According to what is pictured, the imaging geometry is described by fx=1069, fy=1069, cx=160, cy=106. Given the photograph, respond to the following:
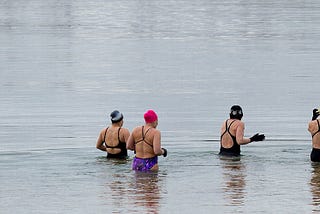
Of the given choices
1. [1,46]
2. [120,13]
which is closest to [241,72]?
[1,46]

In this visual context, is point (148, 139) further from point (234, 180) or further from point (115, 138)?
point (115, 138)

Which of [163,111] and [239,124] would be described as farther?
[163,111]

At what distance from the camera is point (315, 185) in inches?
990

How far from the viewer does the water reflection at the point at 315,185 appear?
22.7 metres

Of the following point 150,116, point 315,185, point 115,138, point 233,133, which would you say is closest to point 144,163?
point 150,116

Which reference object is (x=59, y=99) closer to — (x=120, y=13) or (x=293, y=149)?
(x=293, y=149)

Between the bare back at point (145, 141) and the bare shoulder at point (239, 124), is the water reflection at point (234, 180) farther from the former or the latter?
the bare back at point (145, 141)

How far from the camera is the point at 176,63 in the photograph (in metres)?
69.0

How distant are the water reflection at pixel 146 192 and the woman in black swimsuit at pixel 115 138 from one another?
208 centimetres

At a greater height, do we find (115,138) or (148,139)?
(148,139)

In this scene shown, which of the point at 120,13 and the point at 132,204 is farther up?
the point at 120,13

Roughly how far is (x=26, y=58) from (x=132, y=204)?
53.1 m

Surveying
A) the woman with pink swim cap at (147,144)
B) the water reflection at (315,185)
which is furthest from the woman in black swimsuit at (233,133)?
the woman with pink swim cap at (147,144)

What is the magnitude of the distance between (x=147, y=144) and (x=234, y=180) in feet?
7.56
